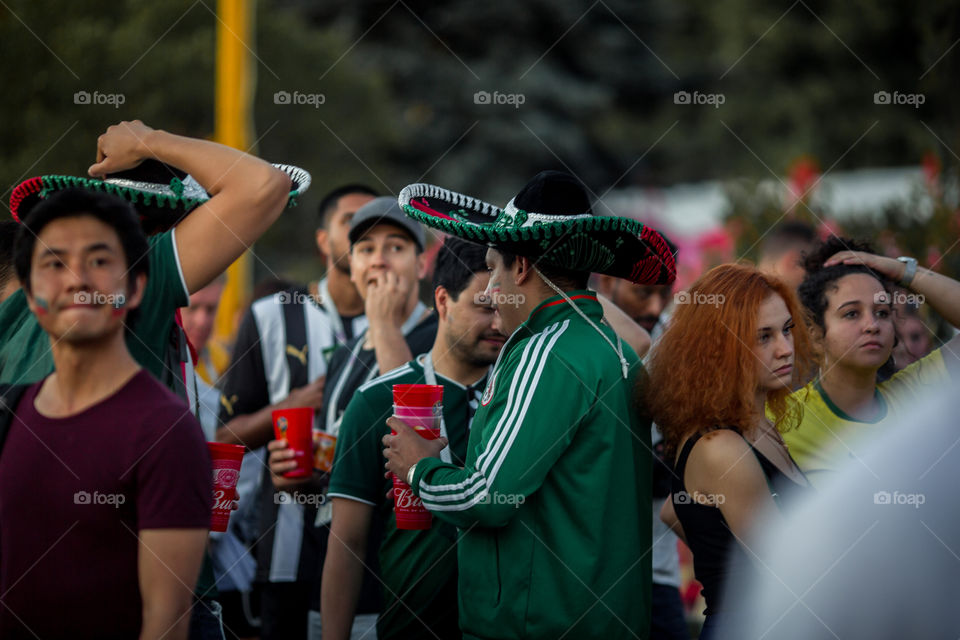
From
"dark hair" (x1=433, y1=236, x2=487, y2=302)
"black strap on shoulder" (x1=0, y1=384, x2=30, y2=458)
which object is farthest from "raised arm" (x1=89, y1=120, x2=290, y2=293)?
"dark hair" (x1=433, y1=236, x2=487, y2=302)

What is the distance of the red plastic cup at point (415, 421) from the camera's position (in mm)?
3479

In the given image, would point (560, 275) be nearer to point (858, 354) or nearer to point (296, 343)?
point (858, 354)

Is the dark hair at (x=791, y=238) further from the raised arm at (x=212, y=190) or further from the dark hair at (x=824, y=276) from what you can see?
the raised arm at (x=212, y=190)

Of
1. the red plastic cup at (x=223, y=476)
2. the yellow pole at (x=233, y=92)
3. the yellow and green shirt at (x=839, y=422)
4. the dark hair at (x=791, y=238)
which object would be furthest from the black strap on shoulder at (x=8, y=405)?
the yellow pole at (x=233, y=92)

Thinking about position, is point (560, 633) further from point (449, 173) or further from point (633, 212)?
point (449, 173)

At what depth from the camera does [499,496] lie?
3049mm

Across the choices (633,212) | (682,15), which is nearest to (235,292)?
(633,212)

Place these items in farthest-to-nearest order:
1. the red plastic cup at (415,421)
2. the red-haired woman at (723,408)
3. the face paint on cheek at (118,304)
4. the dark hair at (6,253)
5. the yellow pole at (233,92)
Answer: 1. the yellow pole at (233,92)
2. the dark hair at (6,253)
3. the red plastic cup at (415,421)
4. the red-haired woman at (723,408)
5. the face paint on cheek at (118,304)

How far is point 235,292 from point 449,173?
13284mm

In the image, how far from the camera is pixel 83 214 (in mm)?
2480

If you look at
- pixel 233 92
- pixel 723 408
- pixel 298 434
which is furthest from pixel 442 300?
pixel 233 92

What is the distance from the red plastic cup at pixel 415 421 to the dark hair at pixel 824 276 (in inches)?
65.0

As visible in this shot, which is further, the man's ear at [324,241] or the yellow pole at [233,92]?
the yellow pole at [233,92]

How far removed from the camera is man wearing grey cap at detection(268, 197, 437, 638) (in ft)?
13.9
